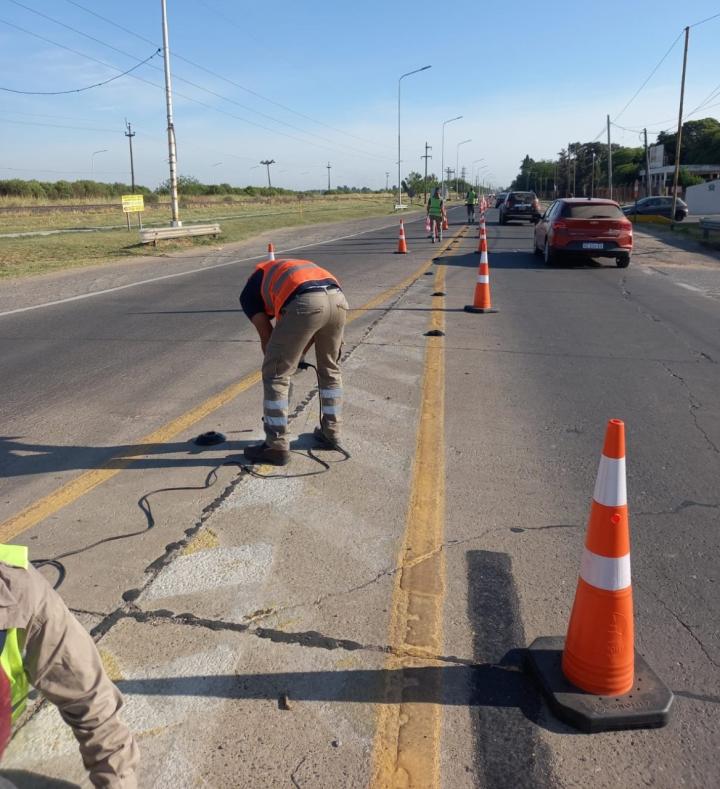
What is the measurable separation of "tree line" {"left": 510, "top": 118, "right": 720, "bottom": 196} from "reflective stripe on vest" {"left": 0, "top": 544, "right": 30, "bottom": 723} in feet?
266

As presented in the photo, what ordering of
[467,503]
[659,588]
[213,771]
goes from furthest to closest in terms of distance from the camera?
1. [467,503]
2. [659,588]
3. [213,771]

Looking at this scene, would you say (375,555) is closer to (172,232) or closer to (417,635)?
(417,635)

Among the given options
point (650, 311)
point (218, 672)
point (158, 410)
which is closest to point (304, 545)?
point (218, 672)

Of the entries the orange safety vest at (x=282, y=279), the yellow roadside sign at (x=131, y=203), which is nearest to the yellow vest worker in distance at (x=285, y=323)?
the orange safety vest at (x=282, y=279)

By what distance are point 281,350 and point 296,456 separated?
0.78 metres

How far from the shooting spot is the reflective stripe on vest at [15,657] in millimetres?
1785

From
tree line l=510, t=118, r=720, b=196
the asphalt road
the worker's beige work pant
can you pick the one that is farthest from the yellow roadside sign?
tree line l=510, t=118, r=720, b=196

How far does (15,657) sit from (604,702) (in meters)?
1.94

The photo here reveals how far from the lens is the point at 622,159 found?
117625 millimetres

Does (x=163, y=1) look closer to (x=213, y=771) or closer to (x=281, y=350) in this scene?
(x=281, y=350)

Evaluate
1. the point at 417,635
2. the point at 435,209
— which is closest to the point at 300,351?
the point at 417,635

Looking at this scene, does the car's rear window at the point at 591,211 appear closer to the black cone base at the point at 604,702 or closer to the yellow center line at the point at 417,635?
the yellow center line at the point at 417,635

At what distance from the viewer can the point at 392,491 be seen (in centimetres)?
438

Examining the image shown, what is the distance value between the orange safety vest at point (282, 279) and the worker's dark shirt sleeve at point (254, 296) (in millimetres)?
30
